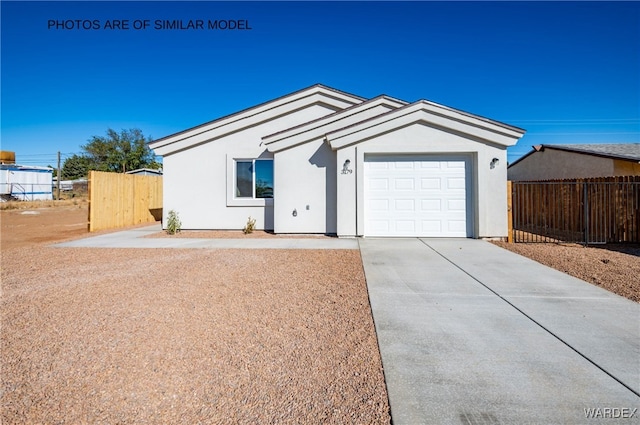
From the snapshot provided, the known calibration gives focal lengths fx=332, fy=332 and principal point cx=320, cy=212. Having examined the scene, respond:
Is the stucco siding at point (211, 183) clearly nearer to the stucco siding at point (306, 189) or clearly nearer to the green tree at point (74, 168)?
the stucco siding at point (306, 189)

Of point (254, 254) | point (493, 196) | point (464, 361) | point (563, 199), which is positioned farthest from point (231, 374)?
point (563, 199)

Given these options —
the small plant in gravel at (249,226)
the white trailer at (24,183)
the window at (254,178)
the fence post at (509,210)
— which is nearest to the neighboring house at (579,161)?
the fence post at (509,210)

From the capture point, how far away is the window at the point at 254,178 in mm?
11758

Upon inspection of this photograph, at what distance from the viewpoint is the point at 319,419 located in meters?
2.19

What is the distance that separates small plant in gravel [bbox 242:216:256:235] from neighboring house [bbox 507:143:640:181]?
12.8 metres

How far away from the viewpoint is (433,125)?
9.68 metres

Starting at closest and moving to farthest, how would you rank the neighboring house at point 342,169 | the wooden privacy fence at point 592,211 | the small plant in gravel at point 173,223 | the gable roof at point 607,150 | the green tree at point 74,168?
the wooden privacy fence at point 592,211 → the neighboring house at point 342,169 → the small plant in gravel at point 173,223 → the gable roof at point 607,150 → the green tree at point 74,168

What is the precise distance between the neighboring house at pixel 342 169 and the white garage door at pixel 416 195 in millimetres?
29

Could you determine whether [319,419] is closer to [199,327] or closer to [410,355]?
[410,355]

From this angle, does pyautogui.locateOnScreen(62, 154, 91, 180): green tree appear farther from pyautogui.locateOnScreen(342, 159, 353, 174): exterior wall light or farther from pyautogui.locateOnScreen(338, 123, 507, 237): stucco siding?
pyautogui.locateOnScreen(338, 123, 507, 237): stucco siding

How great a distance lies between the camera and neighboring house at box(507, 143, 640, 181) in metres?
12.0

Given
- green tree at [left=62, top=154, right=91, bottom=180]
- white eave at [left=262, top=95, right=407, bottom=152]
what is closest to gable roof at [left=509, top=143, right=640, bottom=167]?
white eave at [left=262, top=95, right=407, bottom=152]

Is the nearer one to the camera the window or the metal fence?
the window

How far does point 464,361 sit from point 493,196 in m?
7.71
